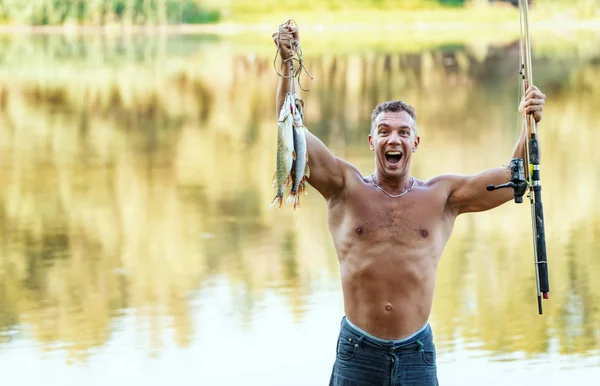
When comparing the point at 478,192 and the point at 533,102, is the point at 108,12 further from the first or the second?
the point at 533,102

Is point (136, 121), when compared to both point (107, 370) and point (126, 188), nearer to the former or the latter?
point (126, 188)

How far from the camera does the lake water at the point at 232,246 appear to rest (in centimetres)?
857

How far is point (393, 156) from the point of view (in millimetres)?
4371

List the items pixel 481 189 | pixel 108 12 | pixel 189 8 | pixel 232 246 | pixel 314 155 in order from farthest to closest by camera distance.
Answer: pixel 108 12 → pixel 189 8 → pixel 232 246 → pixel 481 189 → pixel 314 155

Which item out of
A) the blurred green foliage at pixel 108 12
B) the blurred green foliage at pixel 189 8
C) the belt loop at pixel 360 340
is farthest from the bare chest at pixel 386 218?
the blurred green foliage at pixel 108 12

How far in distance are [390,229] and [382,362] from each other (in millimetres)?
526

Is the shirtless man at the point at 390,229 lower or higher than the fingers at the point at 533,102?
lower

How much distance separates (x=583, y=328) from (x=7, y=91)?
23.4 meters

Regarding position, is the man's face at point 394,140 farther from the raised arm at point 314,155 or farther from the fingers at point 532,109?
the fingers at point 532,109

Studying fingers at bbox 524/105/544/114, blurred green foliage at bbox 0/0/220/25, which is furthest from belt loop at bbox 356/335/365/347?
blurred green foliage at bbox 0/0/220/25

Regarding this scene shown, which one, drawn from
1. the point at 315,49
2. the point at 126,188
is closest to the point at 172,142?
the point at 126,188

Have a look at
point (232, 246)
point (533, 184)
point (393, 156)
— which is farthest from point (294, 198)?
point (232, 246)

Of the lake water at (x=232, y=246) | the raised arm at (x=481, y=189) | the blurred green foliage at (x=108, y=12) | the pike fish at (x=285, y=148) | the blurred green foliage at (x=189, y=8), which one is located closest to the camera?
the pike fish at (x=285, y=148)

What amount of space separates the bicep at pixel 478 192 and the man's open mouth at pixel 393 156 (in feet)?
1.10
